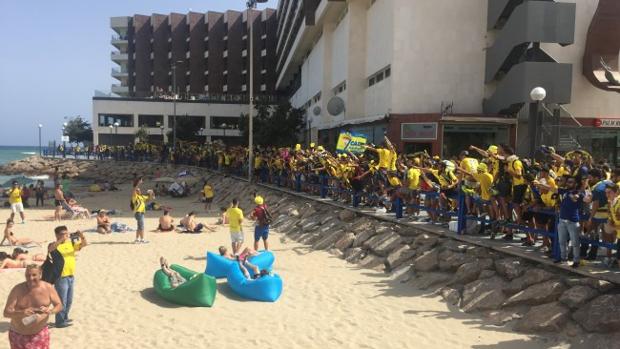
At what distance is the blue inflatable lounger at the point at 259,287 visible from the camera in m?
9.08

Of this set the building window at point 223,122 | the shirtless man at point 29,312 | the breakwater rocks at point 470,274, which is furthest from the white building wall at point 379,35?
the building window at point 223,122

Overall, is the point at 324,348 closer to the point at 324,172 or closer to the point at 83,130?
the point at 324,172

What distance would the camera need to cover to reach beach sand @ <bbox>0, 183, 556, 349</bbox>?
23.5 feet

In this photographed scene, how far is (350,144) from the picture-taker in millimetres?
16922

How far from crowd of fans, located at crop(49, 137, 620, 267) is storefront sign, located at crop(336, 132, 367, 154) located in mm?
360

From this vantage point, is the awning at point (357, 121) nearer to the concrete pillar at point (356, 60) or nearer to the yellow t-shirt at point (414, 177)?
the concrete pillar at point (356, 60)

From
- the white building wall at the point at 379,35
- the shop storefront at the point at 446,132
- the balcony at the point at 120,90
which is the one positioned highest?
the balcony at the point at 120,90

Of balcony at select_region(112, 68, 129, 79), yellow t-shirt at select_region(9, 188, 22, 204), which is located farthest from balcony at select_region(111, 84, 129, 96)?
yellow t-shirt at select_region(9, 188, 22, 204)

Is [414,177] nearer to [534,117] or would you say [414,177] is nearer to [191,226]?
[534,117]

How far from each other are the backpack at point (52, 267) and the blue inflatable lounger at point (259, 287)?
3371 mm

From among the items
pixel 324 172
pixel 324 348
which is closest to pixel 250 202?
pixel 324 172

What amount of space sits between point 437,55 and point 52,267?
736 inches

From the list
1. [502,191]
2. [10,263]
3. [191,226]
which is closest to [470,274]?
[502,191]

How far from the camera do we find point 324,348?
7051 millimetres
